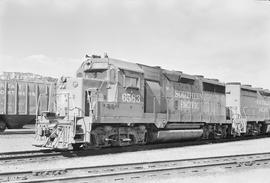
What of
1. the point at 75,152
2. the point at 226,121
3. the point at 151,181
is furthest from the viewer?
the point at 226,121

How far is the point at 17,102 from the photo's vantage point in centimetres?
2462

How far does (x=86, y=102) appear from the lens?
12875mm

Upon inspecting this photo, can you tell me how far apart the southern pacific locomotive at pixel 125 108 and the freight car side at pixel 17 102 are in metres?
10.3

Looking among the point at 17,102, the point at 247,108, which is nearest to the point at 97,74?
the point at 17,102

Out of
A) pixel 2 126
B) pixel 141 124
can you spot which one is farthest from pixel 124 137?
pixel 2 126

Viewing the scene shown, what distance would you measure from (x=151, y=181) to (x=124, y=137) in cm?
609

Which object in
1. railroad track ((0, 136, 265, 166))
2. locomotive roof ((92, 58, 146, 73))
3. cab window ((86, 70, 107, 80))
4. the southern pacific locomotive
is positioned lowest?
railroad track ((0, 136, 265, 166))

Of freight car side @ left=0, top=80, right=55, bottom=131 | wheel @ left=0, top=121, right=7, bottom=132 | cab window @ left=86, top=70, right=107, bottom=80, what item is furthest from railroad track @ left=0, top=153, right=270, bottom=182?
wheel @ left=0, top=121, right=7, bottom=132

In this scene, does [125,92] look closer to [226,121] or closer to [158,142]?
[158,142]

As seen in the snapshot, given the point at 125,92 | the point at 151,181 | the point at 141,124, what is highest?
the point at 125,92

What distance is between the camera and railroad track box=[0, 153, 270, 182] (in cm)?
780

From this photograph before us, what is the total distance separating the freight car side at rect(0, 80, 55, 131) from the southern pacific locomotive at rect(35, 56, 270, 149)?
406 inches

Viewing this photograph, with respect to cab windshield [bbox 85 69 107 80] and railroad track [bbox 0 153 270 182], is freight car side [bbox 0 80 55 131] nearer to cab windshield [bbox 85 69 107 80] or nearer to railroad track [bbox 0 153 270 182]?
cab windshield [bbox 85 69 107 80]

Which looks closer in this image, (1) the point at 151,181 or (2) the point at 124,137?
(1) the point at 151,181
